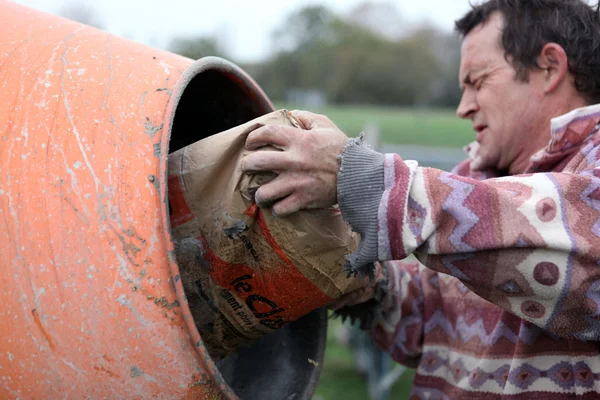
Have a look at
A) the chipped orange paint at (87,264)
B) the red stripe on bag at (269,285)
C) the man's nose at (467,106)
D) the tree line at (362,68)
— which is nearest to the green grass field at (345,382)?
the man's nose at (467,106)

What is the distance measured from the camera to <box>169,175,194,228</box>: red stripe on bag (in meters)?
1.34

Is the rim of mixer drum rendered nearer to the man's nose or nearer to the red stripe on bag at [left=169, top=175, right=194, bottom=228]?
the red stripe on bag at [left=169, top=175, right=194, bottom=228]

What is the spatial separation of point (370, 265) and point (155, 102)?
0.56 m

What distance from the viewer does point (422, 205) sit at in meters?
1.20

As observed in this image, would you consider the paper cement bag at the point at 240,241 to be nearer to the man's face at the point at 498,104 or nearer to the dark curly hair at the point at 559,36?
the man's face at the point at 498,104

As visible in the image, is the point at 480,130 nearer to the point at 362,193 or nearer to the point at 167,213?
the point at 362,193

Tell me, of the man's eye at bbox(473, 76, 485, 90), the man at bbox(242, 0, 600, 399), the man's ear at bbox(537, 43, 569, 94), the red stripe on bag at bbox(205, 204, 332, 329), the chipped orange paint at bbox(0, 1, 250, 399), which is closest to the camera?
the chipped orange paint at bbox(0, 1, 250, 399)

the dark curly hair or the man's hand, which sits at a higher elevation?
the dark curly hair

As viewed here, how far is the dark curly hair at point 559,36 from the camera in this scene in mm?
1802

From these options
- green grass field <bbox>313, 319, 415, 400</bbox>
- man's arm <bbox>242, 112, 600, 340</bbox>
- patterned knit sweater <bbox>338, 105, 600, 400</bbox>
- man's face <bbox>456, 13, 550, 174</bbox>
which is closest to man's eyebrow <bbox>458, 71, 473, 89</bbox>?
man's face <bbox>456, 13, 550, 174</bbox>

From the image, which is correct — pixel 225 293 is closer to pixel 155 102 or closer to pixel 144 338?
pixel 144 338

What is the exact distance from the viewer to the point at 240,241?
52.2 inches

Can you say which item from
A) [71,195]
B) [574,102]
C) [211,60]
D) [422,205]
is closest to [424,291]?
[574,102]

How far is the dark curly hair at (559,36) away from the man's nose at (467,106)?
16cm
